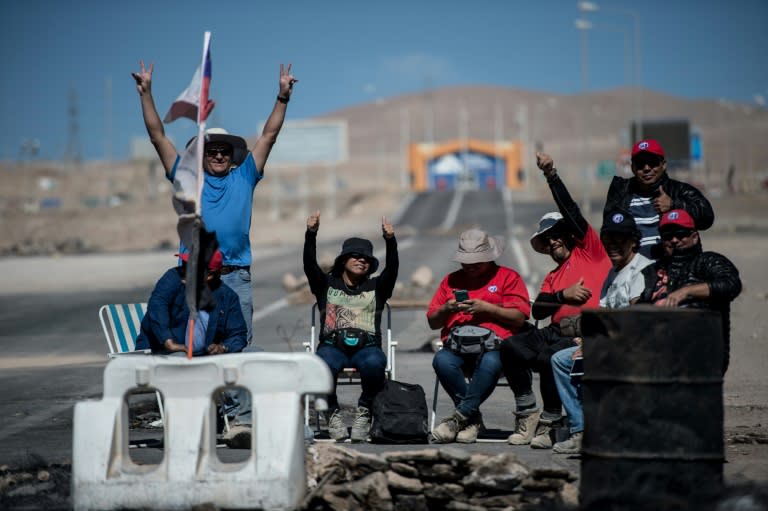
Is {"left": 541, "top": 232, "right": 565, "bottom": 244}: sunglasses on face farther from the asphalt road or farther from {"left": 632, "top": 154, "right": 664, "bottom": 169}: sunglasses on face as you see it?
the asphalt road

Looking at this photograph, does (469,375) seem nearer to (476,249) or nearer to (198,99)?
(476,249)

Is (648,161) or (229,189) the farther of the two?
(229,189)

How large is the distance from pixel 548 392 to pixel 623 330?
2519mm

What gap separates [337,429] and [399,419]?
0.49m

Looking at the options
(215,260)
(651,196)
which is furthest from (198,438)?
(651,196)

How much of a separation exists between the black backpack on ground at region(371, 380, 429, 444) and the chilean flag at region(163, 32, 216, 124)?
7.67ft

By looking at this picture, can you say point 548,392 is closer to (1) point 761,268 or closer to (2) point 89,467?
(2) point 89,467

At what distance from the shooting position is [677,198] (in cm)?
841

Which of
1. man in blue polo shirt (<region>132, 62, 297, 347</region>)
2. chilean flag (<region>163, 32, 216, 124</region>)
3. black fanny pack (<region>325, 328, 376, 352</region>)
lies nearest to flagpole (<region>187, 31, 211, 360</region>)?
chilean flag (<region>163, 32, 216, 124</region>)

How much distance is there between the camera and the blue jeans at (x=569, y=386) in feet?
26.8

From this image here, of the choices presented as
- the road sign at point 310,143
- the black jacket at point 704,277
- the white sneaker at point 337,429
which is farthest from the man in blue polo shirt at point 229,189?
the road sign at point 310,143

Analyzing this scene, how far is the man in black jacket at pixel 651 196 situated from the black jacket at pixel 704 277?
0.70 meters

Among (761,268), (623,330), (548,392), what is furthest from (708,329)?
(761,268)

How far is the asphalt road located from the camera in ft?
30.0
